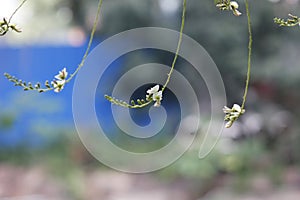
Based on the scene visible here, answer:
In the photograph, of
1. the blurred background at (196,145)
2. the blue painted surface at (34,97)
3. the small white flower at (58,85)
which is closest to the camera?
the small white flower at (58,85)

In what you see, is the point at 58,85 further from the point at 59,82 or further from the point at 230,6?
the point at 230,6

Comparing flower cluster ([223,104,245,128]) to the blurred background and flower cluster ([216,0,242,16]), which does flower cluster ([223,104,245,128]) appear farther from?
the blurred background

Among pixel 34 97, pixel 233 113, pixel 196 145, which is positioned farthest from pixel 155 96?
pixel 34 97

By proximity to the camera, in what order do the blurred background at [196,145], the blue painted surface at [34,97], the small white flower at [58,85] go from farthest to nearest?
1. the blue painted surface at [34,97]
2. the blurred background at [196,145]
3. the small white flower at [58,85]

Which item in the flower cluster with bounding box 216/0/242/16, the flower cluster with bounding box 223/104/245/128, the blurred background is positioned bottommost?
the flower cluster with bounding box 223/104/245/128

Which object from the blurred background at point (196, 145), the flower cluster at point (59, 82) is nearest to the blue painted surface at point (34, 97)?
the blurred background at point (196, 145)

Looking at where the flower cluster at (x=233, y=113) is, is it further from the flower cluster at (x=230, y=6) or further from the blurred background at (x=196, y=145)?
the blurred background at (x=196, y=145)

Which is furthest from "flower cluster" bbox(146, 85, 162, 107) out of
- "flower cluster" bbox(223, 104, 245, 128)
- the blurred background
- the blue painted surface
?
the blue painted surface

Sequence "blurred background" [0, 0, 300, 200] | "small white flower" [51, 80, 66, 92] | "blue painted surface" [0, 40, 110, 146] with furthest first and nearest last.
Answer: "blue painted surface" [0, 40, 110, 146] < "blurred background" [0, 0, 300, 200] < "small white flower" [51, 80, 66, 92]

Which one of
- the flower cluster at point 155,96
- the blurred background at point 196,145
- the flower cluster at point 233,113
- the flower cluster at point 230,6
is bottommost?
the flower cluster at point 233,113
